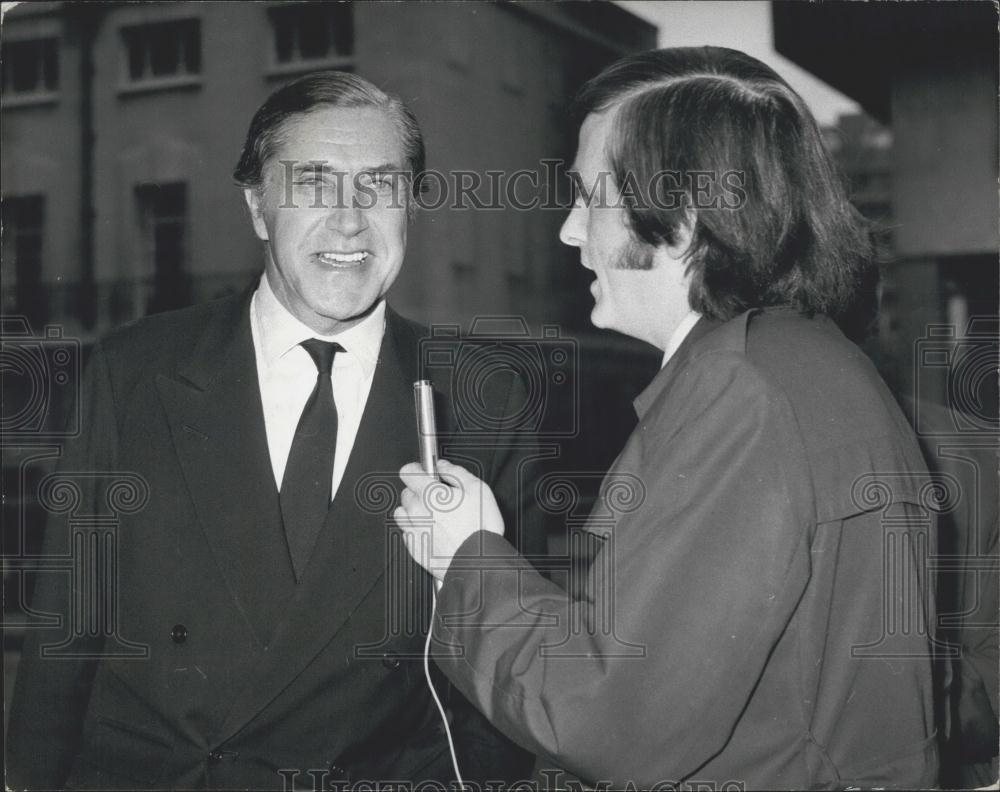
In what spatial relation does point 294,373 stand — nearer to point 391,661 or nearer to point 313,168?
point 313,168

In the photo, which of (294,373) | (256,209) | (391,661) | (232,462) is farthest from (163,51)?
(391,661)

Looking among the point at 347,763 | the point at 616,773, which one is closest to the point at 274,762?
the point at 347,763

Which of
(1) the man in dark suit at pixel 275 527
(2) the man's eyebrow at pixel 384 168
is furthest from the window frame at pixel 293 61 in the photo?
(2) the man's eyebrow at pixel 384 168

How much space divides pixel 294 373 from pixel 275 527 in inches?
11.5

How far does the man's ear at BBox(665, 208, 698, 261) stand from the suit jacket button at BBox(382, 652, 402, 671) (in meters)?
0.85

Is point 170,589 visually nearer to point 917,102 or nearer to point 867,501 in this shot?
point 867,501

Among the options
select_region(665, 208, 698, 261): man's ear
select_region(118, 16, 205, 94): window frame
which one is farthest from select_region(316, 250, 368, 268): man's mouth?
select_region(118, 16, 205, 94): window frame

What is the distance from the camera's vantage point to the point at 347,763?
1.70 meters

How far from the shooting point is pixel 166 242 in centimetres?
276

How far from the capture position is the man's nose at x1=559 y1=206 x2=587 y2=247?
1.44m

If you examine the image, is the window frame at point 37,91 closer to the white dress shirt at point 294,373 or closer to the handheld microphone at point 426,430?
the white dress shirt at point 294,373

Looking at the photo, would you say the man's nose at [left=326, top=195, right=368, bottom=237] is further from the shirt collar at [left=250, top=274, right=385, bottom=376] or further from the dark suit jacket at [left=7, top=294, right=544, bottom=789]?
the dark suit jacket at [left=7, top=294, right=544, bottom=789]

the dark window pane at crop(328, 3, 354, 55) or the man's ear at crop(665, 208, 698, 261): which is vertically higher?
the dark window pane at crop(328, 3, 354, 55)

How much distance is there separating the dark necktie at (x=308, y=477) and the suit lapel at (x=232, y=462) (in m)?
0.03
